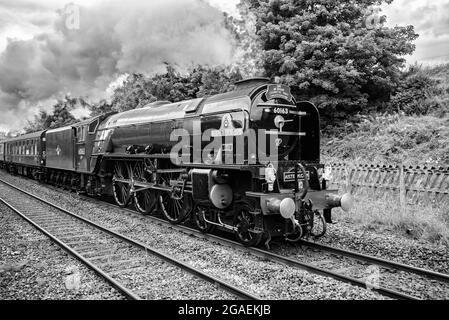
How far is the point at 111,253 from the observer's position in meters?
7.16

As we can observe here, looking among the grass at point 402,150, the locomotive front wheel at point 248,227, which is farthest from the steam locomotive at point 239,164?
the grass at point 402,150

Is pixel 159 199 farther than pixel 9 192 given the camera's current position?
No

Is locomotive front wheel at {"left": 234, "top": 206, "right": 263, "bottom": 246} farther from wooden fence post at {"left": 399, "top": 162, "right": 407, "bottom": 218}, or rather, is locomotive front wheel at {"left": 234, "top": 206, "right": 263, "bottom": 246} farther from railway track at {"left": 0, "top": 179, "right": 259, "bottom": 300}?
wooden fence post at {"left": 399, "top": 162, "right": 407, "bottom": 218}

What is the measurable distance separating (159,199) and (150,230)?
4.26ft

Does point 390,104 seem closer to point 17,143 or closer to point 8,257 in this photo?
point 8,257

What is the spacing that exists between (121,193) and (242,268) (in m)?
7.43

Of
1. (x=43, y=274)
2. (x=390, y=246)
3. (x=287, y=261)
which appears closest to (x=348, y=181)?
(x=390, y=246)

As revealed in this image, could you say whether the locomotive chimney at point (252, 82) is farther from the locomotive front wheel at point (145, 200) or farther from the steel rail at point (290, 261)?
the locomotive front wheel at point (145, 200)

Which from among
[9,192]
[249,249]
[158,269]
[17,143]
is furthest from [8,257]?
[17,143]

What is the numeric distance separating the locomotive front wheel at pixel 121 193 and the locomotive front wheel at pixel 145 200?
1.25ft

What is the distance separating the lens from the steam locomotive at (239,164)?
23.2ft

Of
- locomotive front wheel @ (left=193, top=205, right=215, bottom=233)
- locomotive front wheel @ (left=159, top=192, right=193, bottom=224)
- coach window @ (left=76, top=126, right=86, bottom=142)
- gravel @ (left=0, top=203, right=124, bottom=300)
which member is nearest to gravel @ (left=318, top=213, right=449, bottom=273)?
locomotive front wheel @ (left=193, top=205, right=215, bottom=233)

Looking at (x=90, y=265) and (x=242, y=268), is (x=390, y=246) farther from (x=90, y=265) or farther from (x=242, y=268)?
(x=90, y=265)
